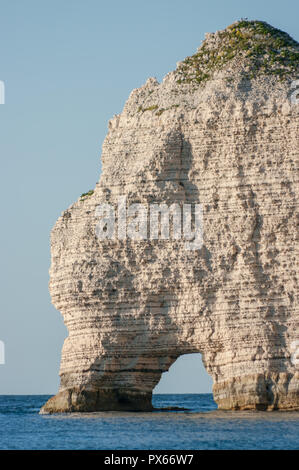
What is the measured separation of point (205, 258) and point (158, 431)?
714cm

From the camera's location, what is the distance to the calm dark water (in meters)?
28.0

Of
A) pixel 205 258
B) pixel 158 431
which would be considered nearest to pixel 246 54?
pixel 205 258

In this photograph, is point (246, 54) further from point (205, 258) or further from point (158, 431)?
point (158, 431)

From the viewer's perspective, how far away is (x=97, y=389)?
1433 inches

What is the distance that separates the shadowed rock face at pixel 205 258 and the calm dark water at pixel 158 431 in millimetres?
1469

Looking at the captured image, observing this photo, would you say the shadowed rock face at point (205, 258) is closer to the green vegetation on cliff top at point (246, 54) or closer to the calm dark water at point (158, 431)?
the green vegetation on cliff top at point (246, 54)

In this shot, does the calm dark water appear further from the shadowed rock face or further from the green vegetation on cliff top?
the green vegetation on cliff top

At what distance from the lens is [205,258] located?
118 ft

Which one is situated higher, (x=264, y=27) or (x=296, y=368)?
(x=264, y=27)

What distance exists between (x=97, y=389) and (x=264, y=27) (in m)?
13.4
